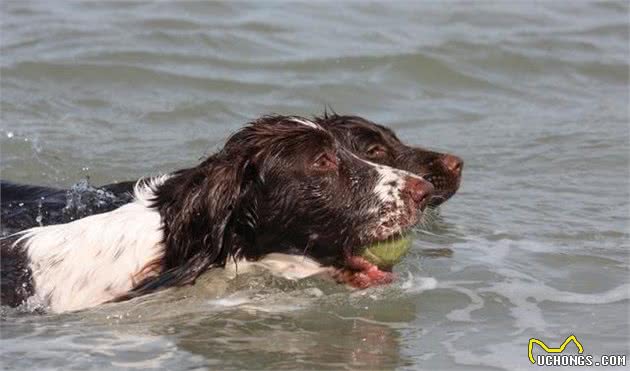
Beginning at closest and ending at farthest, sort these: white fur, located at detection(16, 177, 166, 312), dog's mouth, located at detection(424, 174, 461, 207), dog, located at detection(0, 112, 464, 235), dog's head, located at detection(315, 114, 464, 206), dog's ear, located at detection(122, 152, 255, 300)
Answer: dog's ear, located at detection(122, 152, 255, 300)
white fur, located at detection(16, 177, 166, 312)
dog's head, located at detection(315, 114, 464, 206)
dog, located at detection(0, 112, 464, 235)
dog's mouth, located at detection(424, 174, 461, 207)

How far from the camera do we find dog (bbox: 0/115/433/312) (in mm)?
6363

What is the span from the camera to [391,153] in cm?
739

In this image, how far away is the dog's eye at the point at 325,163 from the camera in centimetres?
642

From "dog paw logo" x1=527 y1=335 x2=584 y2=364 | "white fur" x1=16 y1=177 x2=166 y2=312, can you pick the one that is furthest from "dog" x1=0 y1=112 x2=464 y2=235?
"dog paw logo" x1=527 y1=335 x2=584 y2=364

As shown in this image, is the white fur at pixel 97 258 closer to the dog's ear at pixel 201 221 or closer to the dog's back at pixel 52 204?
the dog's ear at pixel 201 221

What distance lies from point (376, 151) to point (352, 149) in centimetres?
40

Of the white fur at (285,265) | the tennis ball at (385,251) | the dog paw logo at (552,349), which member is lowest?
the dog paw logo at (552,349)

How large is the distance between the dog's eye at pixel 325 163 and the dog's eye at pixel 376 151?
2.52 feet

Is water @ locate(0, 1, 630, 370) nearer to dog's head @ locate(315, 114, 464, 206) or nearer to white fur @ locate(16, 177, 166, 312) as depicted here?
white fur @ locate(16, 177, 166, 312)

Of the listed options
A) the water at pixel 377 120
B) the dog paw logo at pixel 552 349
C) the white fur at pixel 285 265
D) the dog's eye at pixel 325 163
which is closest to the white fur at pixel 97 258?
the water at pixel 377 120

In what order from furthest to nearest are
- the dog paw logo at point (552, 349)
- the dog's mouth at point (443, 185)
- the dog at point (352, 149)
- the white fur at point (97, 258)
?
1. the dog's mouth at point (443, 185)
2. the dog at point (352, 149)
3. the white fur at point (97, 258)
4. the dog paw logo at point (552, 349)

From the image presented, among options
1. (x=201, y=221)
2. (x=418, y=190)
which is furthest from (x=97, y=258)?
(x=418, y=190)

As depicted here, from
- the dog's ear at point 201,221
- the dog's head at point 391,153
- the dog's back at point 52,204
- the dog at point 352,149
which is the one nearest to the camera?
the dog's ear at point 201,221

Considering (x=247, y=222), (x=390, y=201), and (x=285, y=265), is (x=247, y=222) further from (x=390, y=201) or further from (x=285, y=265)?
(x=390, y=201)
